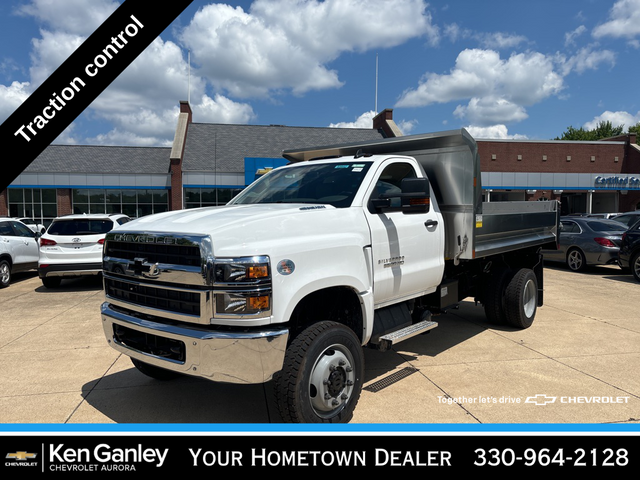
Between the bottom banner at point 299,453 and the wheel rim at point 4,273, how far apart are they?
9331 mm

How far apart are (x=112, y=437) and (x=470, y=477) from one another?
2.47 m

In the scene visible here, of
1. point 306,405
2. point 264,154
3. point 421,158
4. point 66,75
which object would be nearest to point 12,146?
point 66,75

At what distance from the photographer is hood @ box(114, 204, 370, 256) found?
3.07 m

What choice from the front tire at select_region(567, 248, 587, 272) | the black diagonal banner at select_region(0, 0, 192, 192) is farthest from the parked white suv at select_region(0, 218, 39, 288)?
the front tire at select_region(567, 248, 587, 272)

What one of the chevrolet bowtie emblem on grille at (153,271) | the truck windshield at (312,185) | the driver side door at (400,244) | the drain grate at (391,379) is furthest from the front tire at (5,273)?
the driver side door at (400,244)

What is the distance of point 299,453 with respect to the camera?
10.0 feet

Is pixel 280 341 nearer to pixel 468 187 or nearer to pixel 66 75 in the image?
pixel 468 187

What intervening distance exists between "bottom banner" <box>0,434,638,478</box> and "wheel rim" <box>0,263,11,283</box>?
9.33 m

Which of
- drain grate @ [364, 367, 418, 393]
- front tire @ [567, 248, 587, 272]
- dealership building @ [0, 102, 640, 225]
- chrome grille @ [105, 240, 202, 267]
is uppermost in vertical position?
dealership building @ [0, 102, 640, 225]

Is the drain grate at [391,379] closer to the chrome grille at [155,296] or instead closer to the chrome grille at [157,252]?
the chrome grille at [155,296]

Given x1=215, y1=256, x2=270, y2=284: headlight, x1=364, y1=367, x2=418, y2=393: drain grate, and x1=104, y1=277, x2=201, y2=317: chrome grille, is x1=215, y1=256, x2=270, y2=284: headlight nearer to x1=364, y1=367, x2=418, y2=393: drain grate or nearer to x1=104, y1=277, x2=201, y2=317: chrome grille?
x1=104, y1=277, x2=201, y2=317: chrome grille

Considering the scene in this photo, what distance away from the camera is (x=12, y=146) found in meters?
4.59

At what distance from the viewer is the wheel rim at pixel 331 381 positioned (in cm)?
333

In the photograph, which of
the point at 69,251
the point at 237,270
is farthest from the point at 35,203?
the point at 237,270
